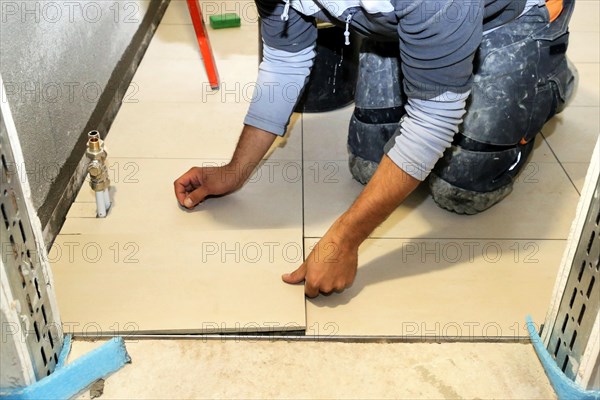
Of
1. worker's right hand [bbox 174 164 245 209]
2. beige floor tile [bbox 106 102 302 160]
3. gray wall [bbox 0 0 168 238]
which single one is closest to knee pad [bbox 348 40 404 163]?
beige floor tile [bbox 106 102 302 160]

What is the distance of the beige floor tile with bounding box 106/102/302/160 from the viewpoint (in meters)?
2.22

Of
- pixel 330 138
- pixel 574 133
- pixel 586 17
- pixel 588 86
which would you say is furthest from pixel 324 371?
pixel 586 17

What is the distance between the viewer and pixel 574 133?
2324mm

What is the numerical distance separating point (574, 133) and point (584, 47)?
0.69 m

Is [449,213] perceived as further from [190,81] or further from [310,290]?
[190,81]

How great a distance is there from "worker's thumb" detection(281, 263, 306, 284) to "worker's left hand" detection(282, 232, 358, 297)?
0.03 meters

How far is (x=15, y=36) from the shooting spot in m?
1.70

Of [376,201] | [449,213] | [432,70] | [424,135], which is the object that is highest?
[432,70]

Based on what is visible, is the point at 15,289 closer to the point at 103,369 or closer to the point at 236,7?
the point at 103,369

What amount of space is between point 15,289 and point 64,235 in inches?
24.5

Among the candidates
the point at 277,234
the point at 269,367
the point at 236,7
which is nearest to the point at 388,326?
the point at 269,367

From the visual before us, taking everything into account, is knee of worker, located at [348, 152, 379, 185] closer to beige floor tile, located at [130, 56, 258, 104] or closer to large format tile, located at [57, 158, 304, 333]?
large format tile, located at [57, 158, 304, 333]

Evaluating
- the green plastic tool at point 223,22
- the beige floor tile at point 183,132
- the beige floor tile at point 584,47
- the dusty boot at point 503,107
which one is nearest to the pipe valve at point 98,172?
the beige floor tile at point 183,132

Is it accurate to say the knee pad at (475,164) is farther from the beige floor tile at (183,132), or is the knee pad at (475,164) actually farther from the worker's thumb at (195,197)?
the worker's thumb at (195,197)
